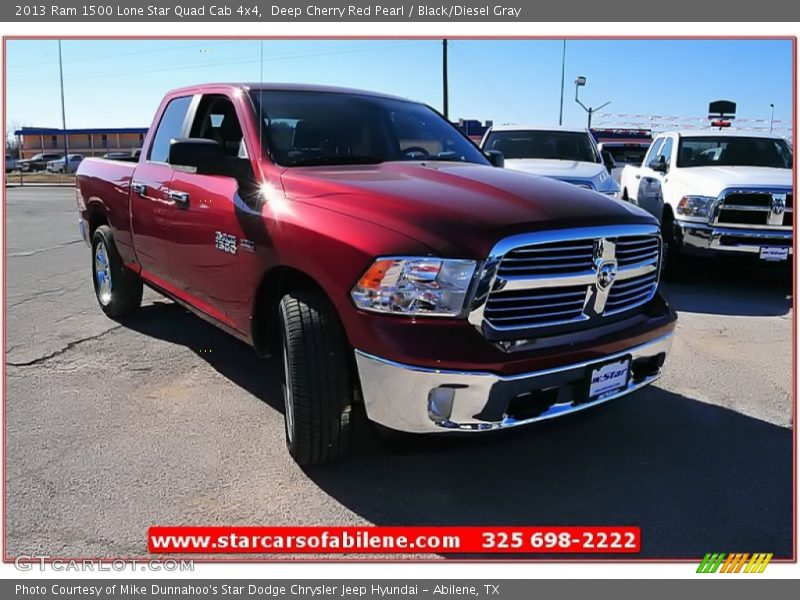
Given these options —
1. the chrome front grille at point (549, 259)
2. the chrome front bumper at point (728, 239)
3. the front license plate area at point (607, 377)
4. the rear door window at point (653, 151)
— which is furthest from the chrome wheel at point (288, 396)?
the rear door window at point (653, 151)

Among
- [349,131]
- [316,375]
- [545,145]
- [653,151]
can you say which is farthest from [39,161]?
[316,375]

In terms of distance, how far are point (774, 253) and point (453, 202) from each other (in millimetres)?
5216

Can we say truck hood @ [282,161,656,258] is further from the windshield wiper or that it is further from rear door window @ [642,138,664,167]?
rear door window @ [642,138,664,167]

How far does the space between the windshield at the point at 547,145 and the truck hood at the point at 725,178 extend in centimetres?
144

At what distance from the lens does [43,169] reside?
38438 mm

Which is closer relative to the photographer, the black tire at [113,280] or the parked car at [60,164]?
the black tire at [113,280]

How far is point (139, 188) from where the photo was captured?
475cm

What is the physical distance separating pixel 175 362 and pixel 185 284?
70 centimetres

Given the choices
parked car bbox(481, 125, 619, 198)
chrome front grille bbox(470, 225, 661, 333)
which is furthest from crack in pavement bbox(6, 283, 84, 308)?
chrome front grille bbox(470, 225, 661, 333)

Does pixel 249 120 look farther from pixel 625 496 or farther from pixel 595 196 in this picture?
pixel 625 496

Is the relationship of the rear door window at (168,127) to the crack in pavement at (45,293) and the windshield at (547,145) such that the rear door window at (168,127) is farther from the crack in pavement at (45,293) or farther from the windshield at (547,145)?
the windshield at (547,145)

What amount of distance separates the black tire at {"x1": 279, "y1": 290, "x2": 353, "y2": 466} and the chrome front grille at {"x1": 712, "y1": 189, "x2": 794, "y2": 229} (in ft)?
17.9

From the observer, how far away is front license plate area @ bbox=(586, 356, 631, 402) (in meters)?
2.85

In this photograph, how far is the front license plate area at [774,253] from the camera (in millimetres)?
6797
